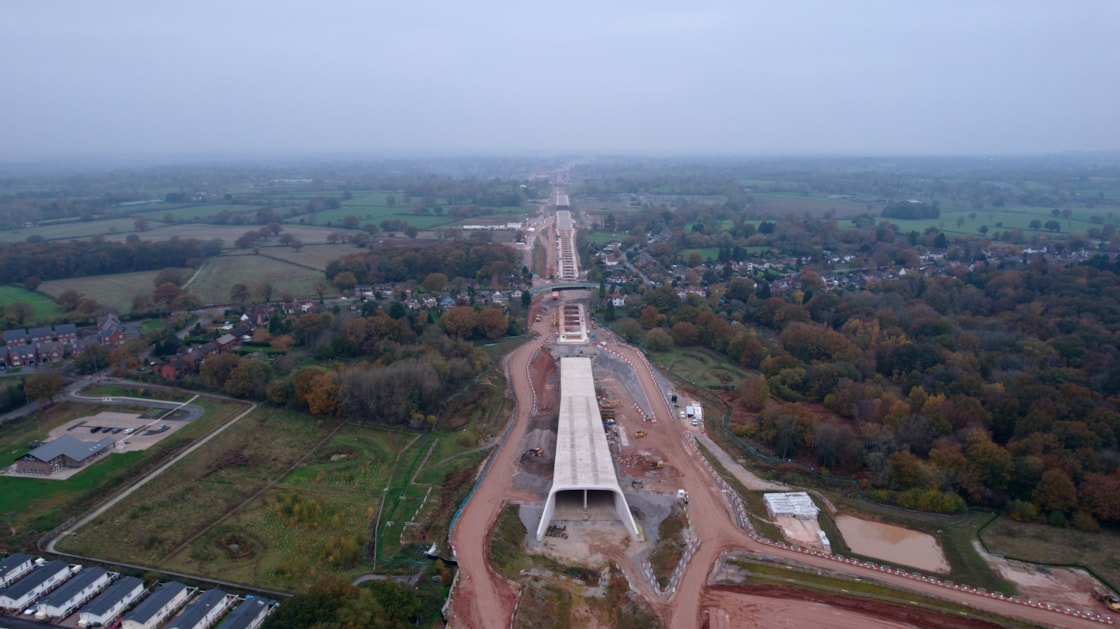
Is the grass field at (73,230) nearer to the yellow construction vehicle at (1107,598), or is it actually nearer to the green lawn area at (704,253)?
the green lawn area at (704,253)

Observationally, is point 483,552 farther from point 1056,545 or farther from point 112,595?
point 1056,545

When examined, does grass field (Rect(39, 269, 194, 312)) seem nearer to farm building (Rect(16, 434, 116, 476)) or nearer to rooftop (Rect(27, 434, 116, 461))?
rooftop (Rect(27, 434, 116, 461))

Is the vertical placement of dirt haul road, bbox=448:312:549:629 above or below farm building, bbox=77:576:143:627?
below

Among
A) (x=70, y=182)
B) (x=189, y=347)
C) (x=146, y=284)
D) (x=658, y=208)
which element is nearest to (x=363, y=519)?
(x=189, y=347)

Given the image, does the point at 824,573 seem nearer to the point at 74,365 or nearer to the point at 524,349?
the point at 524,349

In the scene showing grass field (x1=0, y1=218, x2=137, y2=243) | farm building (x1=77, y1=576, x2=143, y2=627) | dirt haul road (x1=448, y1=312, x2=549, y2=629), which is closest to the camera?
farm building (x1=77, y1=576, x2=143, y2=627)

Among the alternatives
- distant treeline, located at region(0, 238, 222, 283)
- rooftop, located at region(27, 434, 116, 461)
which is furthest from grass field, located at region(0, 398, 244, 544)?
distant treeline, located at region(0, 238, 222, 283)

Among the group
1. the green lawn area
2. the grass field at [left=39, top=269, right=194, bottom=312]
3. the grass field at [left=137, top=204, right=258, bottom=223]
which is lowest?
the grass field at [left=39, top=269, right=194, bottom=312]

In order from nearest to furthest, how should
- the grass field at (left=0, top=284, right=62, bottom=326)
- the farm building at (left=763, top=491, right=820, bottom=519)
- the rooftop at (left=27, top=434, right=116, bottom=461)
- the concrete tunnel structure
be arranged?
the concrete tunnel structure < the farm building at (left=763, top=491, right=820, bottom=519) < the rooftop at (left=27, top=434, right=116, bottom=461) < the grass field at (left=0, top=284, right=62, bottom=326)
